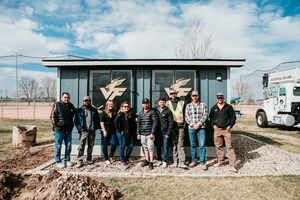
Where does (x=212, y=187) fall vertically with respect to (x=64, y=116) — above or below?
below

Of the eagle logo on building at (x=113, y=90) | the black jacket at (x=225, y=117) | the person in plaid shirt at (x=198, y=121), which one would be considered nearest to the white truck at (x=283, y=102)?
the black jacket at (x=225, y=117)

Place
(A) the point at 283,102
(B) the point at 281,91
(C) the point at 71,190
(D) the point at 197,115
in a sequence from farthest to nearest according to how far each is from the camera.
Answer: (B) the point at 281,91, (A) the point at 283,102, (D) the point at 197,115, (C) the point at 71,190

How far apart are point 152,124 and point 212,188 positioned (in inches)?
70.6

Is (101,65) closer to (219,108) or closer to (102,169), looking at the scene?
(102,169)

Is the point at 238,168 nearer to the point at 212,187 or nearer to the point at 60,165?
the point at 212,187

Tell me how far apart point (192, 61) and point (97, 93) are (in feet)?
9.45

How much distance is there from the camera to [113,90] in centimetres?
530

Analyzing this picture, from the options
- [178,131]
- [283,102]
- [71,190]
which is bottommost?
[71,190]

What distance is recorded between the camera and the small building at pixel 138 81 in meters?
5.21


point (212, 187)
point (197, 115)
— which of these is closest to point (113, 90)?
point (197, 115)

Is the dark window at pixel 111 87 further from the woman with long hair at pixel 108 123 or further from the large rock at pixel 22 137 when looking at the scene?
the large rock at pixel 22 137

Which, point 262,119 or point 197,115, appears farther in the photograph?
point 262,119

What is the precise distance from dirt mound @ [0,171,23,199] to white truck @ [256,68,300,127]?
11.3m

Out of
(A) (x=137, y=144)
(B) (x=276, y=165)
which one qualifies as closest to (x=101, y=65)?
(A) (x=137, y=144)
